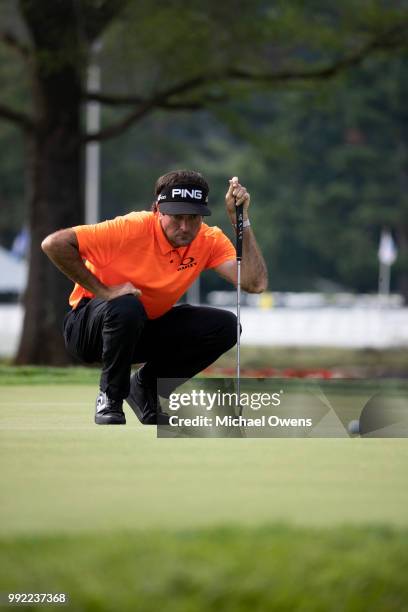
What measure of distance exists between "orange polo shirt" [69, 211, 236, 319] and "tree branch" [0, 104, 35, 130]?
42.4ft

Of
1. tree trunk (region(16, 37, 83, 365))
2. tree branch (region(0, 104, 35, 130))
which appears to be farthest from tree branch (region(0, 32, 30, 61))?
tree branch (region(0, 104, 35, 130))

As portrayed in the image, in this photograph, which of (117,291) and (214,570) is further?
(117,291)

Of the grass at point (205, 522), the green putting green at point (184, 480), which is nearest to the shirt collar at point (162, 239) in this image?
the green putting green at point (184, 480)

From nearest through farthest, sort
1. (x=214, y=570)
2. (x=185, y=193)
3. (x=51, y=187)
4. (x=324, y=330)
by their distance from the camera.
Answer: (x=214, y=570) < (x=185, y=193) < (x=51, y=187) < (x=324, y=330)

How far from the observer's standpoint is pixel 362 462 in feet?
15.3

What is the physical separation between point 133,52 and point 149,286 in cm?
1526

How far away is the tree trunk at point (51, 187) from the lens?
19.1 meters

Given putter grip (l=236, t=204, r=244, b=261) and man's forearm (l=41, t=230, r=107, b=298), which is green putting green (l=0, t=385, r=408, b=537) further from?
putter grip (l=236, t=204, r=244, b=261)

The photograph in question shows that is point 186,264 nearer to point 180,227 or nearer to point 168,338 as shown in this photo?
point 180,227

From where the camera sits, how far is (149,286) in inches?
256

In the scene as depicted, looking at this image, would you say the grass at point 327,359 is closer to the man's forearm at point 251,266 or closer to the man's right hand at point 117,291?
the man's forearm at point 251,266

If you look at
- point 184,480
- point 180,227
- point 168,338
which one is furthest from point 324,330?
point 184,480

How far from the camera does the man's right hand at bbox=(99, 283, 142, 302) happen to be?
628 cm

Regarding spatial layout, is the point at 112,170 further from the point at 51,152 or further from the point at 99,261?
the point at 99,261
